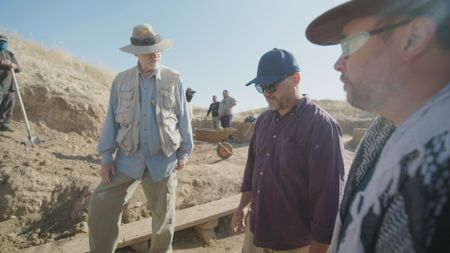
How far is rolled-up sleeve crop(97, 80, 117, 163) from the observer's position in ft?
10.2

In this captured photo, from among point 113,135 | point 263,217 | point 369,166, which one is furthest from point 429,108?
point 113,135

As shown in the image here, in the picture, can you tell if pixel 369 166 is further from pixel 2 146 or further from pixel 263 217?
pixel 2 146

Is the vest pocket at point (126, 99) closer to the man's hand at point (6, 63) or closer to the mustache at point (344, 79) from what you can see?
the mustache at point (344, 79)

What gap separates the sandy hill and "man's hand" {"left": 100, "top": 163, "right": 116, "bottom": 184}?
5.07 feet

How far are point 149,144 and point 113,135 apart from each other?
0.39 meters

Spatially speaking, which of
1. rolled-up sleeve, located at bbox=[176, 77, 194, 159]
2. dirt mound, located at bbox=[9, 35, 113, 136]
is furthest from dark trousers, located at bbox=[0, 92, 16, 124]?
rolled-up sleeve, located at bbox=[176, 77, 194, 159]

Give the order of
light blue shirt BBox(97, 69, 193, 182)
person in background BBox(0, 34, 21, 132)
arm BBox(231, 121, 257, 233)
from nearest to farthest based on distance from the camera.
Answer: arm BBox(231, 121, 257, 233), light blue shirt BBox(97, 69, 193, 182), person in background BBox(0, 34, 21, 132)

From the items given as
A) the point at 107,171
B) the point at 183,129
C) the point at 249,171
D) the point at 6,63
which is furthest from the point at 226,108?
the point at 249,171

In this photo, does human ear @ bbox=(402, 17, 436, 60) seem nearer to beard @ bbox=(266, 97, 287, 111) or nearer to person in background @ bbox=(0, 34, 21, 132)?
beard @ bbox=(266, 97, 287, 111)

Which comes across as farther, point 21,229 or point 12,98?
point 12,98

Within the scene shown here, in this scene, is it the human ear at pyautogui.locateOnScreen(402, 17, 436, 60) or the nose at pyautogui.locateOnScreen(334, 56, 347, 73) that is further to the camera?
the nose at pyautogui.locateOnScreen(334, 56, 347, 73)

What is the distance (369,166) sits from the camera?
121cm

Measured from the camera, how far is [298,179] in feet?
6.89

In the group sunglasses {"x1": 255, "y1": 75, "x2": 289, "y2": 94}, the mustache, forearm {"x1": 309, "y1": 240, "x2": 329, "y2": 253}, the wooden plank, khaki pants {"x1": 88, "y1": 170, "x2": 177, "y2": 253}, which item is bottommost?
the wooden plank
